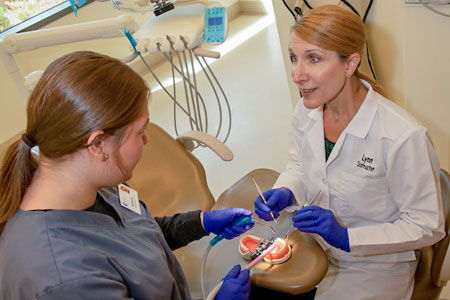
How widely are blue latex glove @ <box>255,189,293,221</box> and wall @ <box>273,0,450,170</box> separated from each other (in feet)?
2.86

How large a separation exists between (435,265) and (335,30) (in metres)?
0.74

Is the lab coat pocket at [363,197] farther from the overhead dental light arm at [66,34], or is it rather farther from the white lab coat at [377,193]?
the overhead dental light arm at [66,34]

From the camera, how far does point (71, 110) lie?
32.5 inches

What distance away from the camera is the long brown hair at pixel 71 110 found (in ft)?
2.71

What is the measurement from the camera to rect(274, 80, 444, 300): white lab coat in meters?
1.14

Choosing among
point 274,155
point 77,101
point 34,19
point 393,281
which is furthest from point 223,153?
point 34,19

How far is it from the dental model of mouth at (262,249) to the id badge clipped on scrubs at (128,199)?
1.16 ft

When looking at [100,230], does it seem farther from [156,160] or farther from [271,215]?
[156,160]

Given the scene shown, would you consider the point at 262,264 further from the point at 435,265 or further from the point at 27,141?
the point at 27,141

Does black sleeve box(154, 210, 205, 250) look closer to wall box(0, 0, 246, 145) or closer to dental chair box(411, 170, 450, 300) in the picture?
dental chair box(411, 170, 450, 300)

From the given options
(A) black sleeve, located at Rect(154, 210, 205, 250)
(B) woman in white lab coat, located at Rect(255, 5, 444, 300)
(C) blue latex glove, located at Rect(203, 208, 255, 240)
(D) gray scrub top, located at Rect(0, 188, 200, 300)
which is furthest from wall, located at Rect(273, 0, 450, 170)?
(D) gray scrub top, located at Rect(0, 188, 200, 300)

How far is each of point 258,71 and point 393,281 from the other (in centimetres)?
301

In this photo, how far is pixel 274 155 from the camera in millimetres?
2855

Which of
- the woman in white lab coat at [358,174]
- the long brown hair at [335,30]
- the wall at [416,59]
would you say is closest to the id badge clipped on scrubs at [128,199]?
the woman in white lab coat at [358,174]
